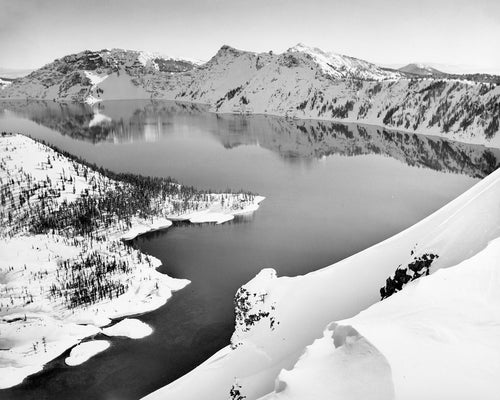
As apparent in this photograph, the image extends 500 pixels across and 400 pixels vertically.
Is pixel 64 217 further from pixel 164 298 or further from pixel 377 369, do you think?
pixel 377 369

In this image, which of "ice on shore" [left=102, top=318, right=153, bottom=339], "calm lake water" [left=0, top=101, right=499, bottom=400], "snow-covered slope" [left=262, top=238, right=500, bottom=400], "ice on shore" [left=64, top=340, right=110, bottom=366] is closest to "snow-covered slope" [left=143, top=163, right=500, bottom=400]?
"snow-covered slope" [left=262, top=238, right=500, bottom=400]

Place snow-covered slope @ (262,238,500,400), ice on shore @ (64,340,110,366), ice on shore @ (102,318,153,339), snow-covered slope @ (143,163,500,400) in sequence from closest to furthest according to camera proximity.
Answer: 1. snow-covered slope @ (262,238,500,400)
2. snow-covered slope @ (143,163,500,400)
3. ice on shore @ (64,340,110,366)
4. ice on shore @ (102,318,153,339)

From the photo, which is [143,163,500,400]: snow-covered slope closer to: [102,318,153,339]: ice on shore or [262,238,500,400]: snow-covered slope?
[262,238,500,400]: snow-covered slope

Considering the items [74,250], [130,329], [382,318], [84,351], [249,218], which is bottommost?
[84,351]

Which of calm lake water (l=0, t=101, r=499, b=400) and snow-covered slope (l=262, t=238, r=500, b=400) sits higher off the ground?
snow-covered slope (l=262, t=238, r=500, b=400)

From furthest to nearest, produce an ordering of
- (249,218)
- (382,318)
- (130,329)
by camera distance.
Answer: (249,218) < (130,329) < (382,318)

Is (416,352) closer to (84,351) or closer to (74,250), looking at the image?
(84,351)

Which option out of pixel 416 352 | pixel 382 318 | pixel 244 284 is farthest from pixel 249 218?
pixel 416 352

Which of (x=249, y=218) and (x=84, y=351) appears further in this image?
(x=249, y=218)
